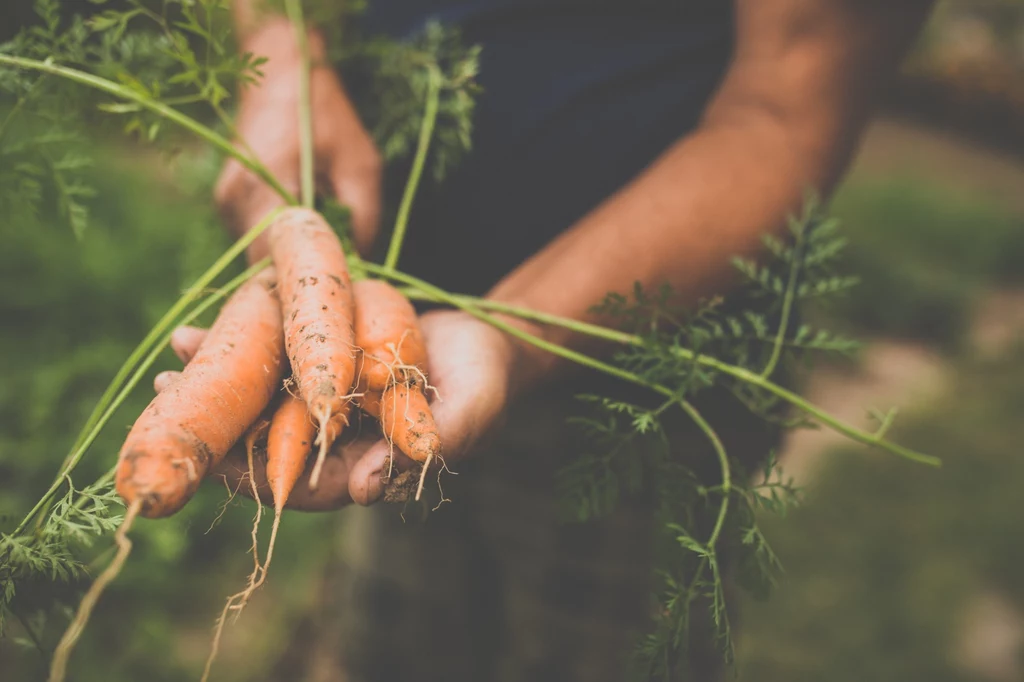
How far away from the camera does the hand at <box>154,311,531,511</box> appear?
1.14 meters

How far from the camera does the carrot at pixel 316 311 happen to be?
118cm

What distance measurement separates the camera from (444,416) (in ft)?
3.86

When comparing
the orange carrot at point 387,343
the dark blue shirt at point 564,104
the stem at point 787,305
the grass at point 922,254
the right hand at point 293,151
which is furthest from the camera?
the grass at point 922,254

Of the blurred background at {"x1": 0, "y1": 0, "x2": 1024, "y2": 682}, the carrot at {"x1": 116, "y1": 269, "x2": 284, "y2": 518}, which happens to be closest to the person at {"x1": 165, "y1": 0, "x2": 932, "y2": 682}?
the carrot at {"x1": 116, "y1": 269, "x2": 284, "y2": 518}

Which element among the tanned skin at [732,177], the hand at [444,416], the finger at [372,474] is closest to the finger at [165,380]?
the hand at [444,416]

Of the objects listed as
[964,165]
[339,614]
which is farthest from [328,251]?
[964,165]

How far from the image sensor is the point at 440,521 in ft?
7.25

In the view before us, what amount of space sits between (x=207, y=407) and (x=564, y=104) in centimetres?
97

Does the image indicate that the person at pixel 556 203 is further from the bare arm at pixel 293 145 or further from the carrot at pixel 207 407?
the carrot at pixel 207 407

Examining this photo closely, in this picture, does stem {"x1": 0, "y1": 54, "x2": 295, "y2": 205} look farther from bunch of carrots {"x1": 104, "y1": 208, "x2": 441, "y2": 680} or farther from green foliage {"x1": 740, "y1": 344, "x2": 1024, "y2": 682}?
green foliage {"x1": 740, "y1": 344, "x2": 1024, "y2": 682}

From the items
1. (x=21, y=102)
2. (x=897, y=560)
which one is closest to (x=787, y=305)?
(x=21, y=102)

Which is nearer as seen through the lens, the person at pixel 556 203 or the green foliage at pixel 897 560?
the person at pixel 556 203

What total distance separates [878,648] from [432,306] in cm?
218

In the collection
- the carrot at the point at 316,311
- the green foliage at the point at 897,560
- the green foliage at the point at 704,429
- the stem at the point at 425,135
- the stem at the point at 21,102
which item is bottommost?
the green foliage at the point at 897,560
